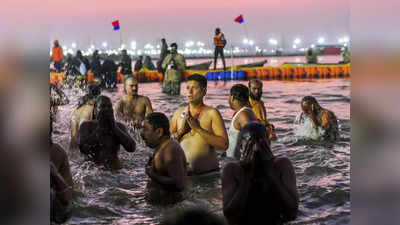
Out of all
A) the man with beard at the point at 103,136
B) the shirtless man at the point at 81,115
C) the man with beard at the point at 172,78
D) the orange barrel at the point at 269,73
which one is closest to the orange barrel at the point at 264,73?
the orange barrel at the point at 269,73

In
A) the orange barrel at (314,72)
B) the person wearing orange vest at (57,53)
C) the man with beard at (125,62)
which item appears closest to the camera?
the man with beard at (125,62)

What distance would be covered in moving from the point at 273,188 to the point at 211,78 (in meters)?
14.3

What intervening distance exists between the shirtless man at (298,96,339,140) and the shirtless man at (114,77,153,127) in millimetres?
2110

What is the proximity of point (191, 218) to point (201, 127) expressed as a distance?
1353 mm

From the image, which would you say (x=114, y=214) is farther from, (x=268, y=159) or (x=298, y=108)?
(x=298, y=108)

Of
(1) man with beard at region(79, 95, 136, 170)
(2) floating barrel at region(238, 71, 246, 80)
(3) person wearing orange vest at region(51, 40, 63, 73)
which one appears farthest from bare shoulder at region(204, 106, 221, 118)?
(3) person wearing orange vest at region(51, 40, 63, 73)

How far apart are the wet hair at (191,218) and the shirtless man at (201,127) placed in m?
0.97

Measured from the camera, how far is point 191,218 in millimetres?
3264

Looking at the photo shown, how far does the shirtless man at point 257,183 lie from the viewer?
295cm

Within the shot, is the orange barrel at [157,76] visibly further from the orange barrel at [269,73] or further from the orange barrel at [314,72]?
the orange barrel at [314,72]

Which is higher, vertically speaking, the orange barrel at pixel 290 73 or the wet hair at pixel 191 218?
the orange barrel at pixel 290 73
